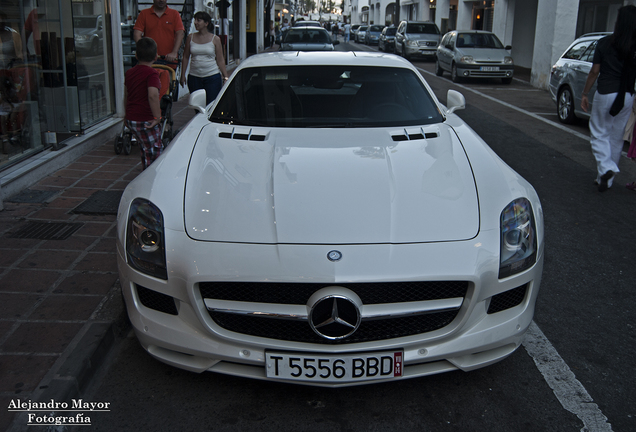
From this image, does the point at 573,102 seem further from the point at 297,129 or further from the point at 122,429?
the point at 122,429

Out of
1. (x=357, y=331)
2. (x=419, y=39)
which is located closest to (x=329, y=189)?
(x=357, y=331)

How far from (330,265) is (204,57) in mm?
6087

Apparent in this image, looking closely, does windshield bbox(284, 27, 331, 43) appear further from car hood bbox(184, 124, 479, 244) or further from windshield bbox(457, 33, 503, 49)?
car hood bbox(184, 124, 479, 244)

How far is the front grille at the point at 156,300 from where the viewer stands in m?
2.58

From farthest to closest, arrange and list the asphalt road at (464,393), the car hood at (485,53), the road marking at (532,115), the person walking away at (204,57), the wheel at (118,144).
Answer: the car hood at (485,53)
the road marking at (532,115)
the person walking away at (204,57)
the wheel at (118,144)
the asphalt road at (464,393)

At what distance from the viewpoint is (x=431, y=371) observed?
8.33 ft

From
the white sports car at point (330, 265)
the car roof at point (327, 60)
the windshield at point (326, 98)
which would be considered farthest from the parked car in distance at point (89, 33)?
the white sports car at point (330, 265)

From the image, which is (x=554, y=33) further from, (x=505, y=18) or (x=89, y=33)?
(x=89, y=33)

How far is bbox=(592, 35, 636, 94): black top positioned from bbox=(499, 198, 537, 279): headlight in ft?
12.8

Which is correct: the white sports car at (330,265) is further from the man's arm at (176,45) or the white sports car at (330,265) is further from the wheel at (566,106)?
the wheel at (566,106)

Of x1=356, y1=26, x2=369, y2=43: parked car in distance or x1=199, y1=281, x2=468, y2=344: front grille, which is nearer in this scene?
x1=199, y1=281, x2=468, y2=344: front grille

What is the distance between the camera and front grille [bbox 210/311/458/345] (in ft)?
8.20

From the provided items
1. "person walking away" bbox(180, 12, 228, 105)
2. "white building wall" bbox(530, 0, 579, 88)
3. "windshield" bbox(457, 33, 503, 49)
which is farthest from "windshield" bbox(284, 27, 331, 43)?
"person walking away" bbox(180, 12, 228, 105)

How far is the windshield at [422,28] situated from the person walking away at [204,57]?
21.0m
